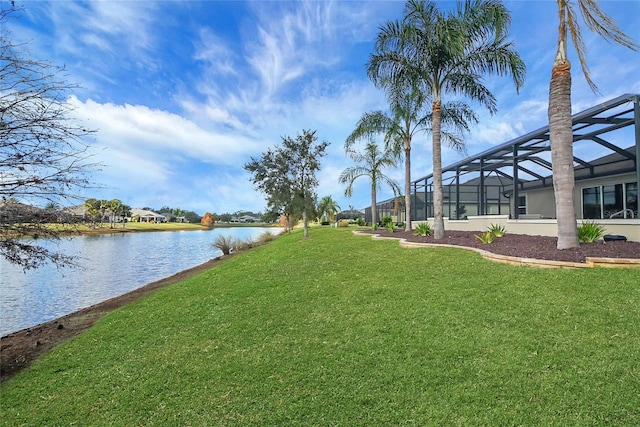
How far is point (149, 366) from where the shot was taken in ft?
13.2

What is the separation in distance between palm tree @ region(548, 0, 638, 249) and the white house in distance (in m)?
2.22

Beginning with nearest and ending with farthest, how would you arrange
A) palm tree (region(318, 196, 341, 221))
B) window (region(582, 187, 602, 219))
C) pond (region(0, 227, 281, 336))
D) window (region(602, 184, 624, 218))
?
pond (region(0, 227, 281, 336)) < window (region(602, 184, 624, 218)) < window (region(582, 187, 602, 219)) < palm tree (region(318, 196, 341, 221))

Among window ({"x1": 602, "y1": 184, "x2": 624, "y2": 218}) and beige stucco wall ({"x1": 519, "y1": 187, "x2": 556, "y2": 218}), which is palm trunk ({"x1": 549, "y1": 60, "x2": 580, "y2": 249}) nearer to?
window ({"x1": 602, "y1": 184, "x2": 624, "y2": 218})

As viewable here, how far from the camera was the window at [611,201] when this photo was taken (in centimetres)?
1228

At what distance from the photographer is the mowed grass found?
111 inches

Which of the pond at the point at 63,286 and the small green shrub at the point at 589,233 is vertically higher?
the small green shrub at the point at 589,233

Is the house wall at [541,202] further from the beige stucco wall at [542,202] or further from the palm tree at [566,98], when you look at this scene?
the palm tree at [566,98]

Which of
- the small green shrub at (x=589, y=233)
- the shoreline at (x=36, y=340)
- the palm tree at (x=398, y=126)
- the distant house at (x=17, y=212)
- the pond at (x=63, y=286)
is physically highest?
the palm tree at (x=398, y=126)

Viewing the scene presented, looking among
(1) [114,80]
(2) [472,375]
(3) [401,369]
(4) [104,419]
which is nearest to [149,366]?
(4) [104,419]

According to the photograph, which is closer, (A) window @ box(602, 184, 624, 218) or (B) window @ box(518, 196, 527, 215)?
(A) window @ box(602, 184, 624, 218)

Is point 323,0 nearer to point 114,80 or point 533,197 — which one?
point 114,80

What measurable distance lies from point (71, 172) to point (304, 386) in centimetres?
397

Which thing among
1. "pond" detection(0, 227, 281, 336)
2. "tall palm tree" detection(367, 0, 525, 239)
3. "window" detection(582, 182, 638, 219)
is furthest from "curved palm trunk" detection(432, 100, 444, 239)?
"pond" detection(0, 227, 281, 336)

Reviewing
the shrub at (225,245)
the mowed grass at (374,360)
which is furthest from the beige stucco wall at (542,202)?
the shrub at (225,245)
